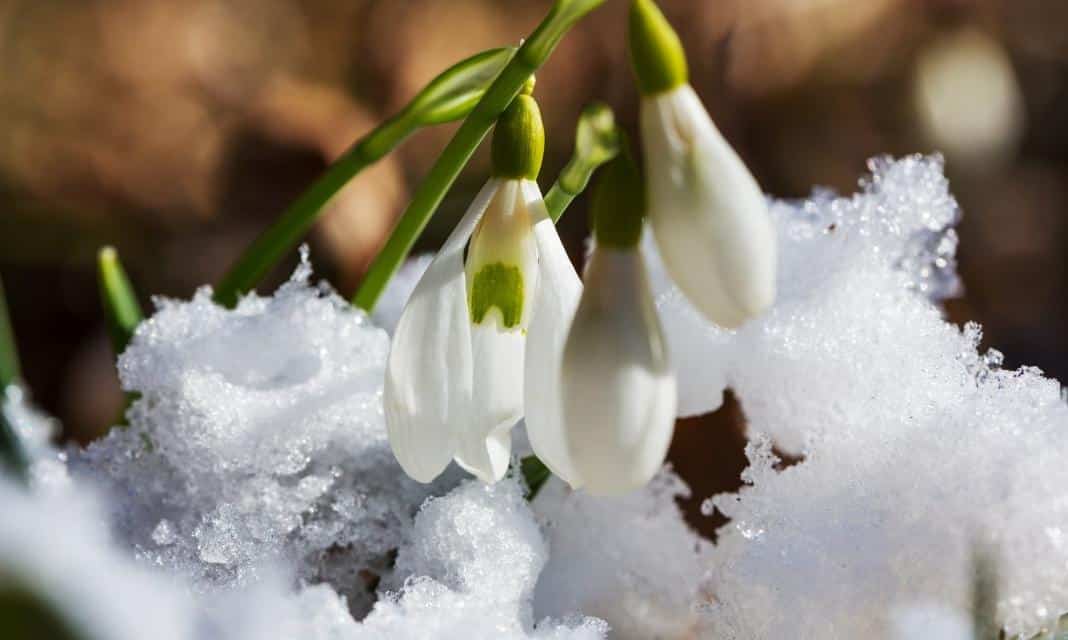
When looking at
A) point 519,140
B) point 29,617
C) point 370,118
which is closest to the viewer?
point 29,617

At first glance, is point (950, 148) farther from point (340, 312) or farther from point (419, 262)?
point (340, 312)

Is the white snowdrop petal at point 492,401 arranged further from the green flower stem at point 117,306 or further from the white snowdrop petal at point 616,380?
the green flower stem at point 117,306

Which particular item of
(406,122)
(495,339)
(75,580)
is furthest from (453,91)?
(75,580)

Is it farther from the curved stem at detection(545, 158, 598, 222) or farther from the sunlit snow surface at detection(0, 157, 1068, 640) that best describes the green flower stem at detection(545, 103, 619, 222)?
the sunlit snow surface at detection(0, 157, 1068, 640)

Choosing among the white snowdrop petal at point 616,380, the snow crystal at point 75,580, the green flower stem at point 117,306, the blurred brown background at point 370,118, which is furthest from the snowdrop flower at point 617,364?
the blurred brown background at point 370,118

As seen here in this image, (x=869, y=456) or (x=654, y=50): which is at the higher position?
(x=654, y=50)

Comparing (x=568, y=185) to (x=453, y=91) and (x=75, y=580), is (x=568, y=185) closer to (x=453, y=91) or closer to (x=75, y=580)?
(x=453, y=91)
